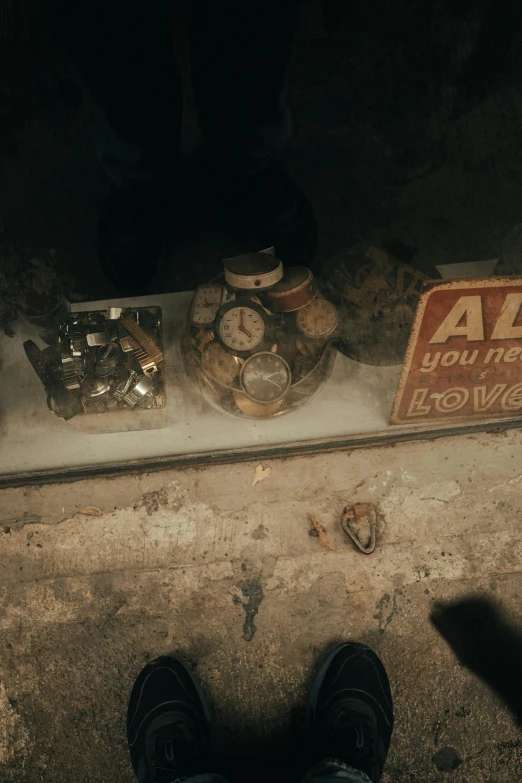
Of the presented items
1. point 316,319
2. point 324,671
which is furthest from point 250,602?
point 316,319

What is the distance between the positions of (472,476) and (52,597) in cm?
222

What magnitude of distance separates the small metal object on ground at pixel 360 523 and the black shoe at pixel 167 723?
1.04 meters

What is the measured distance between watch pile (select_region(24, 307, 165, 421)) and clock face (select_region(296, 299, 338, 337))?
0.73m

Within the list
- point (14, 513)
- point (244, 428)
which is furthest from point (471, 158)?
point (14, 513)

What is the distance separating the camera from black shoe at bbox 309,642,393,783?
2.58 m

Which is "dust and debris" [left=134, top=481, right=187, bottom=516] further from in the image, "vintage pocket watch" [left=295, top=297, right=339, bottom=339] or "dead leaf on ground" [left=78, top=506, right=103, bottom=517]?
"vintage pocket watch" [left=295, top=297, right=339, bottom=339]

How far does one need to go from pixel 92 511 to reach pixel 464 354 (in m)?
1.94

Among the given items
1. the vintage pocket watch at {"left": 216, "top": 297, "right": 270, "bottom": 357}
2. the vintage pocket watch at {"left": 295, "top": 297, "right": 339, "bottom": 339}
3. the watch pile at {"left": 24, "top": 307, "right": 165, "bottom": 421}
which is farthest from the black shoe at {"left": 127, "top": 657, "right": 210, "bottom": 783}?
the vintage pocket watch at {"left": 295, "top": 297, "right": 339, "bottom": 339}

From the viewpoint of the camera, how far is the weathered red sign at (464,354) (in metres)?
2.07

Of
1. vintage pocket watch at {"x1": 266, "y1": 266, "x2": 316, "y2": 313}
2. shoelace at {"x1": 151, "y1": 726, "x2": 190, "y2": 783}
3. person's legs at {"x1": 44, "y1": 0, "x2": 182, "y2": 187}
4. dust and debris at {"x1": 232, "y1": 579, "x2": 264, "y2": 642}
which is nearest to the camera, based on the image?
person's legs at {"x1": 44, "y1": 0, "x2": 182, "y2": 187}

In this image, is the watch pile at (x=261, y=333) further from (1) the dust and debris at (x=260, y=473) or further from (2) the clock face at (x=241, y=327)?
(1) the dust and debris at (x=260, y=473)

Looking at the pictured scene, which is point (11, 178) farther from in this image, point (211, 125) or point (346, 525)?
point (346, 525)

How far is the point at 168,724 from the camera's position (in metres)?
2.63

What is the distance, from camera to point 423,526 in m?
2.89
